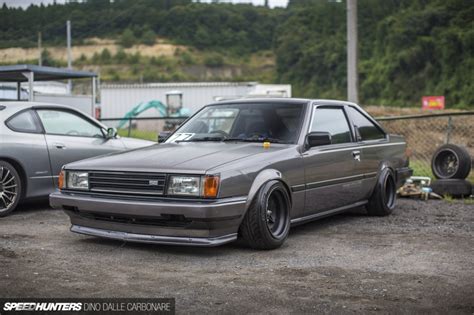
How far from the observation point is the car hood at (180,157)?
5555 mm

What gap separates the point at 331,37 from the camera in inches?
3054

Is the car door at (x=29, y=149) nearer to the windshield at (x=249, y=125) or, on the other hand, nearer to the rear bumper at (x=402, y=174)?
the windshield at (x=249, y=125)

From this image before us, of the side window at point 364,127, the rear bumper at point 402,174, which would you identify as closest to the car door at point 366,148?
the side window at point 364,127

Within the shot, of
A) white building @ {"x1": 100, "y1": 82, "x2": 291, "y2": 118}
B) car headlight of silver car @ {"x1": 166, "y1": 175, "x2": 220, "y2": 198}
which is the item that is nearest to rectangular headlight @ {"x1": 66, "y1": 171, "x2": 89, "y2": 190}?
car headlight of silver car @ {"x1": 166, "y1": 175, "x2": 220, "y2": 198}

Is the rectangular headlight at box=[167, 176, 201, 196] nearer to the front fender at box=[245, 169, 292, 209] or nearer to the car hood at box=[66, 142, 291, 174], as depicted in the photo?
the car hood at box=[66, 142, 291, 174]

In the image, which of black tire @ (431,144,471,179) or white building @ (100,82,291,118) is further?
white building @ (100,82,291,118)

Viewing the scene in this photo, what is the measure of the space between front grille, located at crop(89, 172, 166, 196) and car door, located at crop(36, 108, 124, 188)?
2658mm

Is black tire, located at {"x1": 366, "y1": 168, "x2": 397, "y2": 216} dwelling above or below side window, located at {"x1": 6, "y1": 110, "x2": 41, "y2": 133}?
below

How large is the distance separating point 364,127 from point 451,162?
9.42 feet

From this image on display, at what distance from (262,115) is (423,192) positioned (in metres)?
4.05

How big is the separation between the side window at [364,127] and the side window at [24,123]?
392cm

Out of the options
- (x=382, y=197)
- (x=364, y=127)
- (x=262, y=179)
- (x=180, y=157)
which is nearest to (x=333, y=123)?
(x=364, y=127)

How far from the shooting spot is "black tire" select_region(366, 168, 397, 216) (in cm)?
800

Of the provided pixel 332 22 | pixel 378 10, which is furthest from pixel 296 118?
pixel 332 22
